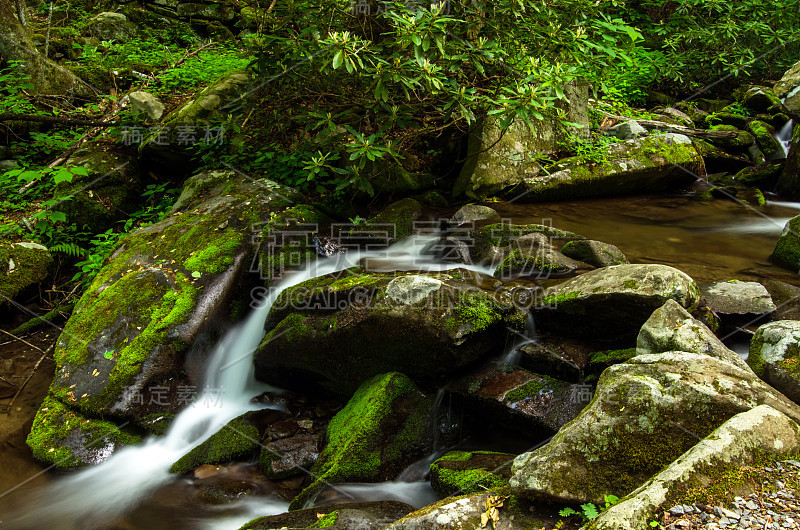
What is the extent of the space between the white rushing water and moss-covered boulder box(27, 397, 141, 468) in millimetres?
93

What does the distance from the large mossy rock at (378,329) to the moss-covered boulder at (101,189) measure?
4042mm

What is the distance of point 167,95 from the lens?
29.9ft

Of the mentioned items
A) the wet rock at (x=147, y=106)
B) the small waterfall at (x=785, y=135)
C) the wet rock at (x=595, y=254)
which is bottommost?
the wet rock at (x=595, y=254)

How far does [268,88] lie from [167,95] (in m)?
3.58

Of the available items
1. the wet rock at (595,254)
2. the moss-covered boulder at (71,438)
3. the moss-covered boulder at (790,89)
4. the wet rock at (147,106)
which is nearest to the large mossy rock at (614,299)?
the wet rock at (595,254)

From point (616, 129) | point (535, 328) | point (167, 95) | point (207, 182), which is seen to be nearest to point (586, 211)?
point (616, 129)

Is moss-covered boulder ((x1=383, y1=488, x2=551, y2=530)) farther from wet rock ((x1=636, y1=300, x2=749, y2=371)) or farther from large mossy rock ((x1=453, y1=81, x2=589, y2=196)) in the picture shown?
large mossy rock ((x1=453, y1=81, x2=589, y2=196))

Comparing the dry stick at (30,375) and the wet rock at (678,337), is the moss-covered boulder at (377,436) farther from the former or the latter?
the dry stick at (30,375)

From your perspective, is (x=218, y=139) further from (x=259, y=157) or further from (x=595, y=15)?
(x=595, y=15)

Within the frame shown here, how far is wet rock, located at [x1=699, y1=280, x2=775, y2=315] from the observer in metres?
3.76

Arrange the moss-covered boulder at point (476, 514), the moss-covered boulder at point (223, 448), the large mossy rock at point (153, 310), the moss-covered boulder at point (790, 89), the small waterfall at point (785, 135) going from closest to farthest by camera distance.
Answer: the moss-covered boulder at point (476, 514), the moss-covered boulder at point (223, 448), the large mossy rock at point (153, 310), the small waterfall at point (785, 135), the moss-covered boulder at point (790, 89)

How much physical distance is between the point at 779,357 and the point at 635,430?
48.9 inches

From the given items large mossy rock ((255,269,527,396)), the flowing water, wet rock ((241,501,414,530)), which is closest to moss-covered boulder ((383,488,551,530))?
wet rock ((241,501,414,530))

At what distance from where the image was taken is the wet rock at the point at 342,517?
281cm
